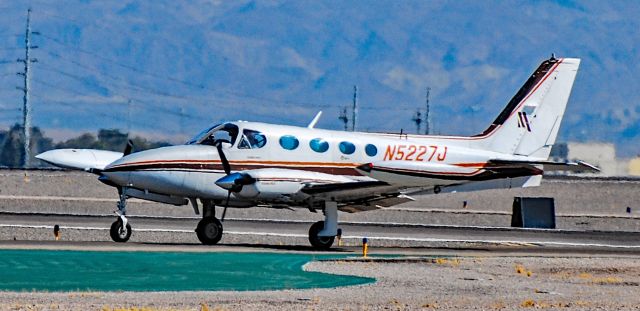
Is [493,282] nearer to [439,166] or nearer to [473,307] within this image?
[473,307]

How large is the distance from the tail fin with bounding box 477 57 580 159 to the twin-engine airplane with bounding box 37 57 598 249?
1.67 ft

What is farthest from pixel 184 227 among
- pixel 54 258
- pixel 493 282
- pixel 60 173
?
pixel 60 173

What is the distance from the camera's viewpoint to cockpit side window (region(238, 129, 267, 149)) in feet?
133

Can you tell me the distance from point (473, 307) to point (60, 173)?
81414 millimetres

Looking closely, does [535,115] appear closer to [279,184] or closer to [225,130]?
[279,184]

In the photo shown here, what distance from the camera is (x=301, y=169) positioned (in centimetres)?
4075

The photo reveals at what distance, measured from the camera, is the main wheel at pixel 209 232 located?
40625 mm

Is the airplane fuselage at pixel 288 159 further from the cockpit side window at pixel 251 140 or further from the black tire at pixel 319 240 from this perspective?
the black tire at pixel 319 240

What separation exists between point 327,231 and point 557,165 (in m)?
6.51

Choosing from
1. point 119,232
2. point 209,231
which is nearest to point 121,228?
point 119,232

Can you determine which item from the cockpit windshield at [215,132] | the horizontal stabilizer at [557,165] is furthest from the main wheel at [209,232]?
the horizontal stabilizer at [557,165]

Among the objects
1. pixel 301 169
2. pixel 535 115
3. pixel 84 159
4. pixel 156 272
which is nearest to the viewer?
pixel 156 272

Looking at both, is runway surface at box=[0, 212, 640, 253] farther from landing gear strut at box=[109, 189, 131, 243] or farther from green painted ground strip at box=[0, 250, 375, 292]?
green painted ground strip at box=[0, 250, 375, 292]

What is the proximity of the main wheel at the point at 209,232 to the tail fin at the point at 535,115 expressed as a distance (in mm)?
8247
